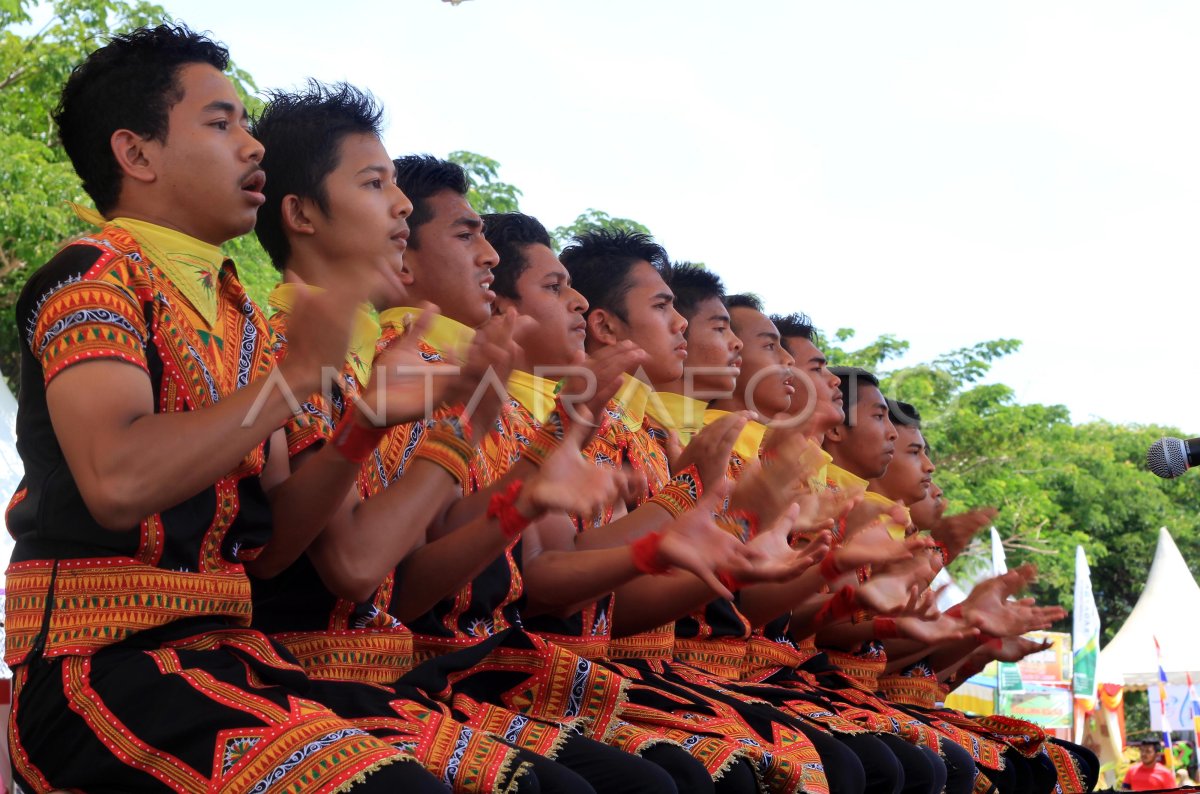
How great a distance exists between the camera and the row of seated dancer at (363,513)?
2146mm

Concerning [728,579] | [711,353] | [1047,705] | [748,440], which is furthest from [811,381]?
[1047,705]

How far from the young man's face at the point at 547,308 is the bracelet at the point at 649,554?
1046mm

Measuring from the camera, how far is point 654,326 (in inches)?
183

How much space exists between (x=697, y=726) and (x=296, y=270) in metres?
1.49

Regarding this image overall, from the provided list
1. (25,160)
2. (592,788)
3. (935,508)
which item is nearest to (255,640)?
(592,788)

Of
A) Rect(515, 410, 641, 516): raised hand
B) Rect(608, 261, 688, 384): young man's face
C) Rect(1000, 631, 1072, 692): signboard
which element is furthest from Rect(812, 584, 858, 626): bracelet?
Rect(1000, 631, 1072, 692): signboard

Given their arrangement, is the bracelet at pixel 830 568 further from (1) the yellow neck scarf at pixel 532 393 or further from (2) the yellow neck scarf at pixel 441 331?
(2) the yellow neck scarf at pixel 441 331

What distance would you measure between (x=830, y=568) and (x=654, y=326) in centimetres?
104

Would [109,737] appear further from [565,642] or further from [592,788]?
[565,642]

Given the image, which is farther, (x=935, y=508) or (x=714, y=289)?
(x=935, y=508)

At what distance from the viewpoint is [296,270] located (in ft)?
10.8

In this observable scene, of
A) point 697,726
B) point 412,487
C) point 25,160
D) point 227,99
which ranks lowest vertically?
point 697,726

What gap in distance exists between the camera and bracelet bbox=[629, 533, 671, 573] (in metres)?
3.10

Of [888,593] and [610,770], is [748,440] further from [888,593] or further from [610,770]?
[610,770]
